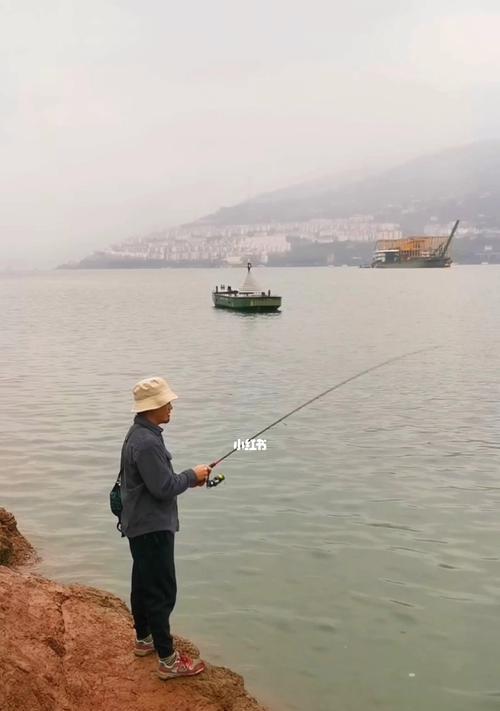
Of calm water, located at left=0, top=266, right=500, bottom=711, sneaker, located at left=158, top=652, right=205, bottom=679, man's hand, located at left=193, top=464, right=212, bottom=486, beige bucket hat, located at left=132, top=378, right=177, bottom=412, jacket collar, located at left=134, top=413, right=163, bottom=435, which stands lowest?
calm water, located at left=0, top=266, right=500, bottom=711

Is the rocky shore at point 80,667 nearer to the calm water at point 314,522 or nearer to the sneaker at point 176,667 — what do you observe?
the sneaker at point 176,667

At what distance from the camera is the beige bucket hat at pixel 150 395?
5156 millimetres

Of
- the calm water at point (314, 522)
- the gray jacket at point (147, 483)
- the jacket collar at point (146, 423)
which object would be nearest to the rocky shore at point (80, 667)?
the gray jacket at point (147, 483)

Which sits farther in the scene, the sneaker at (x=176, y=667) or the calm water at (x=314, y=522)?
the calm water at (x=314, y=522)

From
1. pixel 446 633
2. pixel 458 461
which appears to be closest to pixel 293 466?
pixel 458 461

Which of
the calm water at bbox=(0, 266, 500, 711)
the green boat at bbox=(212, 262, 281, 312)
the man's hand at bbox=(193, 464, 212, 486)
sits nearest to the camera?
the man's hand at bbox=(193, 464, 212, 486)

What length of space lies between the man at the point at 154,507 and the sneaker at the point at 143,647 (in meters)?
0.19

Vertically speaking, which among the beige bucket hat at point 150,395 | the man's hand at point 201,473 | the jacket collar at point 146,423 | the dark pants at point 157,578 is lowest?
the dark pants at point 157,578

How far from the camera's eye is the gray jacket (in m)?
5.03

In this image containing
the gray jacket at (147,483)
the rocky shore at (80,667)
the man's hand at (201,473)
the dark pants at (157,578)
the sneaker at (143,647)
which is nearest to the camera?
the rocky shore at (80,667)

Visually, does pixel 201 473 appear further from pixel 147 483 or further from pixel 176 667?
pixel 176 667

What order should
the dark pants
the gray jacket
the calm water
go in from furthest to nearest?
the calm water
the dark pants
the gray jacket

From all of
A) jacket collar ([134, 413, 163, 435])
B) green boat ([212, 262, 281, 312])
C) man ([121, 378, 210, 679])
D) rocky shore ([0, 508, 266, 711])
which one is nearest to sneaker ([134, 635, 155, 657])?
rocky shore ([0, 508, 266, 711])

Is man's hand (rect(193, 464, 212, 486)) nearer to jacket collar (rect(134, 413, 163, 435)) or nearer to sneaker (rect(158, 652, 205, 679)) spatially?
jacket collar (rect(134, 413, 163, 435))
